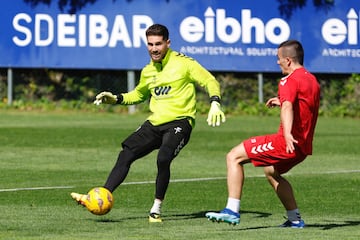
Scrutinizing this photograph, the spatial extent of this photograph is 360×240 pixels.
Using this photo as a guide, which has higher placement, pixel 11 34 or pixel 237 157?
pixel 11 34

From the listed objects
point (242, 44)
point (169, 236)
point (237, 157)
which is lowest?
point (169, 236)

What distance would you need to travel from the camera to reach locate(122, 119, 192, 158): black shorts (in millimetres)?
11531

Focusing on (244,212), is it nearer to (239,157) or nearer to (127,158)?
(127,158)

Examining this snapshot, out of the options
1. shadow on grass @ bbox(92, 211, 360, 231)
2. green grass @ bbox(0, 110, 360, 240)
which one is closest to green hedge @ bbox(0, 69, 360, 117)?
green grass @ bbox(0, 110, 360, 240)

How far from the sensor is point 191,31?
2972 cm

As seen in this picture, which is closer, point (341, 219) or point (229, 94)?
point (341, 219)

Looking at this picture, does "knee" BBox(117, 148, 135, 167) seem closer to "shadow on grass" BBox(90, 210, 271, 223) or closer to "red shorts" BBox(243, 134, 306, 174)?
"shadow on grass" BBox(90, 210, 271, 223)

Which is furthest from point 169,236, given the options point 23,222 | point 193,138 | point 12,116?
point 12,116

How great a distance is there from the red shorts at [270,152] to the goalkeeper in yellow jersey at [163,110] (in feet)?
3.78

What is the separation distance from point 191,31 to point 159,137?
18237 mm

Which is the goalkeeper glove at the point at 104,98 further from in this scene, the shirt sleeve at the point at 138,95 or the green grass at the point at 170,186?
the green grass at the point at 170,186

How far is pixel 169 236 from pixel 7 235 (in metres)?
1.36

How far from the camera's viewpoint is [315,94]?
1029 cm

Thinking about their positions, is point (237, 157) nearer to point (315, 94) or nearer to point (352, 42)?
point (315, 94)
